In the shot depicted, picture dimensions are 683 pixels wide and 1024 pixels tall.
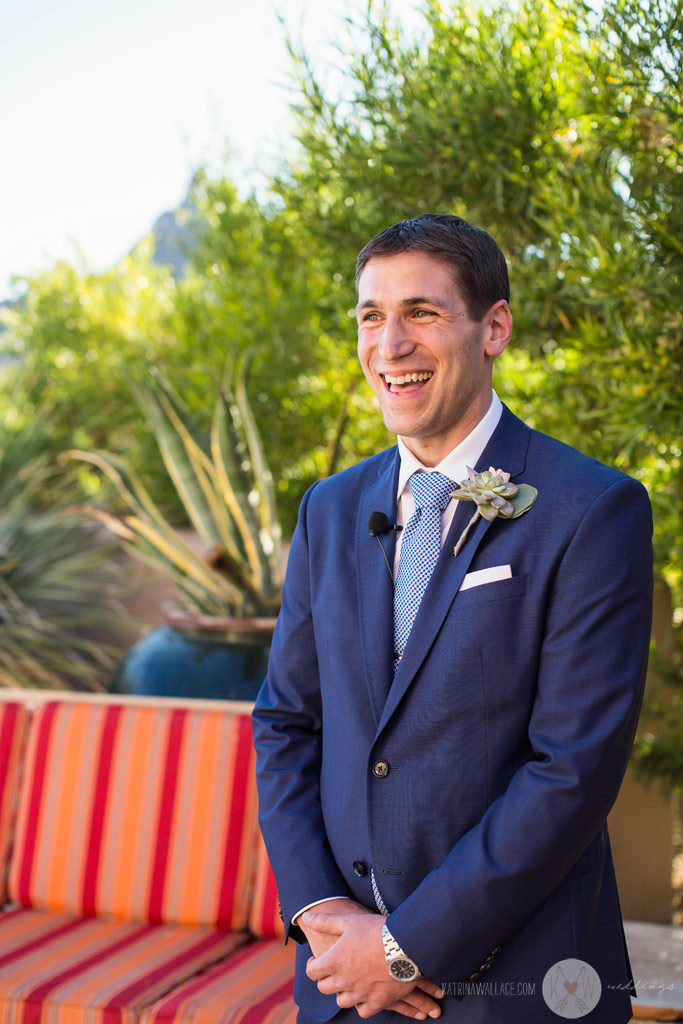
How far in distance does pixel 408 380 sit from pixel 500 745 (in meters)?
0.57

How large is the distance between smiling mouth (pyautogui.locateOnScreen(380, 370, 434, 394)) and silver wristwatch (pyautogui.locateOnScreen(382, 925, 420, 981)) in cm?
79

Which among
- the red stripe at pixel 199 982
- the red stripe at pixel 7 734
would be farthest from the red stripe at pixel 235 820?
the red stripe at pixel 7 734

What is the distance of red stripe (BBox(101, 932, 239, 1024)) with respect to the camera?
1.75m

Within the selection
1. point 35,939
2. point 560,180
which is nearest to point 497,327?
point 560,180

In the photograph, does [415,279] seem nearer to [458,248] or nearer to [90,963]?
[458,248]

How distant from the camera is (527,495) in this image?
1.27m

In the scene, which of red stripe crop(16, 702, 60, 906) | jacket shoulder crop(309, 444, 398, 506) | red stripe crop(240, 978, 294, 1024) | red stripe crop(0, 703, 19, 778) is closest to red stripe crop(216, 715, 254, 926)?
red stripe crop(240, 978, 294, 1024)

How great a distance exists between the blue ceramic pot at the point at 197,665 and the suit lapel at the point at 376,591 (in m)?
1.34

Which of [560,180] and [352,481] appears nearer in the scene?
[352,481]

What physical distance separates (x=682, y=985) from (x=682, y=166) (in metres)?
1.92

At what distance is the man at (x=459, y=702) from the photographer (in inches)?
45.8

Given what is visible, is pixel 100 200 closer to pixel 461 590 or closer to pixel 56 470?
pixel 56 470

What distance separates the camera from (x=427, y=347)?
1.33 metres

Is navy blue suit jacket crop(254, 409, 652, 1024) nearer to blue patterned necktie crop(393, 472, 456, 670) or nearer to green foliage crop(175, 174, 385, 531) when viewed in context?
blue patterned necktie crop(393, 472, 456, 670)
